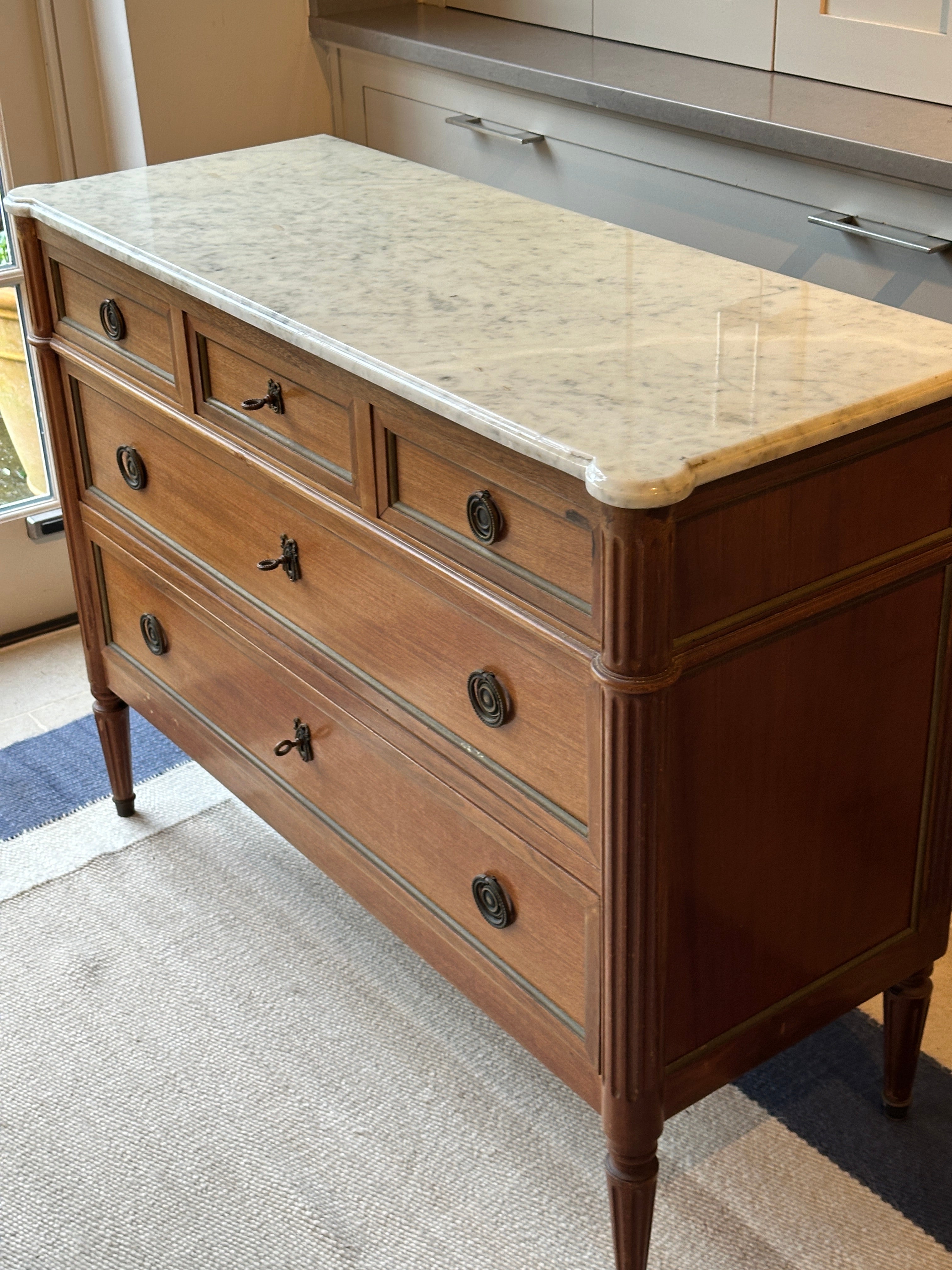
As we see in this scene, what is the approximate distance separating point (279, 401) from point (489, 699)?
1.50 feet

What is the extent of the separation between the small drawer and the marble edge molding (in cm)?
4

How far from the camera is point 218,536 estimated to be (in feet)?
6.06

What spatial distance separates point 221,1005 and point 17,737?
2.98ft

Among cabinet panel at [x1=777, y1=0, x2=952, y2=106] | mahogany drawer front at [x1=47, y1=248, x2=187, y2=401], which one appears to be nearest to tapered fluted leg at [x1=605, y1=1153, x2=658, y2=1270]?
mahogany drawer front at [x1=47, y1=248, x2=187, y2=401]

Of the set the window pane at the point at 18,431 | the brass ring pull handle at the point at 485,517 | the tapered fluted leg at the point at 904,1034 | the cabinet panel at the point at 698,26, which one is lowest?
the tapered fluted leg at the point at 904,1034

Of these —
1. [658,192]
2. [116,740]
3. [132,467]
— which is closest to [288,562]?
[132,467]

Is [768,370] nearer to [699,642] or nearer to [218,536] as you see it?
[699,642]

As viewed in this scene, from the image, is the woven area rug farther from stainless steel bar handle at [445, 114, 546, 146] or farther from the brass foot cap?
stainless steel bar handle at [445, 114, 546, 146]

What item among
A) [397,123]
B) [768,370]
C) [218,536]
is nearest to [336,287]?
[218,536]

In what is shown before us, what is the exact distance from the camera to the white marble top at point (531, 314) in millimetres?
1211

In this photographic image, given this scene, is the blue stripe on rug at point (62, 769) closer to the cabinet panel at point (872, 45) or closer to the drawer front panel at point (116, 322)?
the drawer front panel at point (116, 322)

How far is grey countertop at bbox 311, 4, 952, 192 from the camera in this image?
74.0 inches

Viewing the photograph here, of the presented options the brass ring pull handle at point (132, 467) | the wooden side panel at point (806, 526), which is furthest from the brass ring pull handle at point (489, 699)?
the brass ring pull handle at point (132, 467)

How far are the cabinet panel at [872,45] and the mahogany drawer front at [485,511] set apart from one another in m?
1.18
